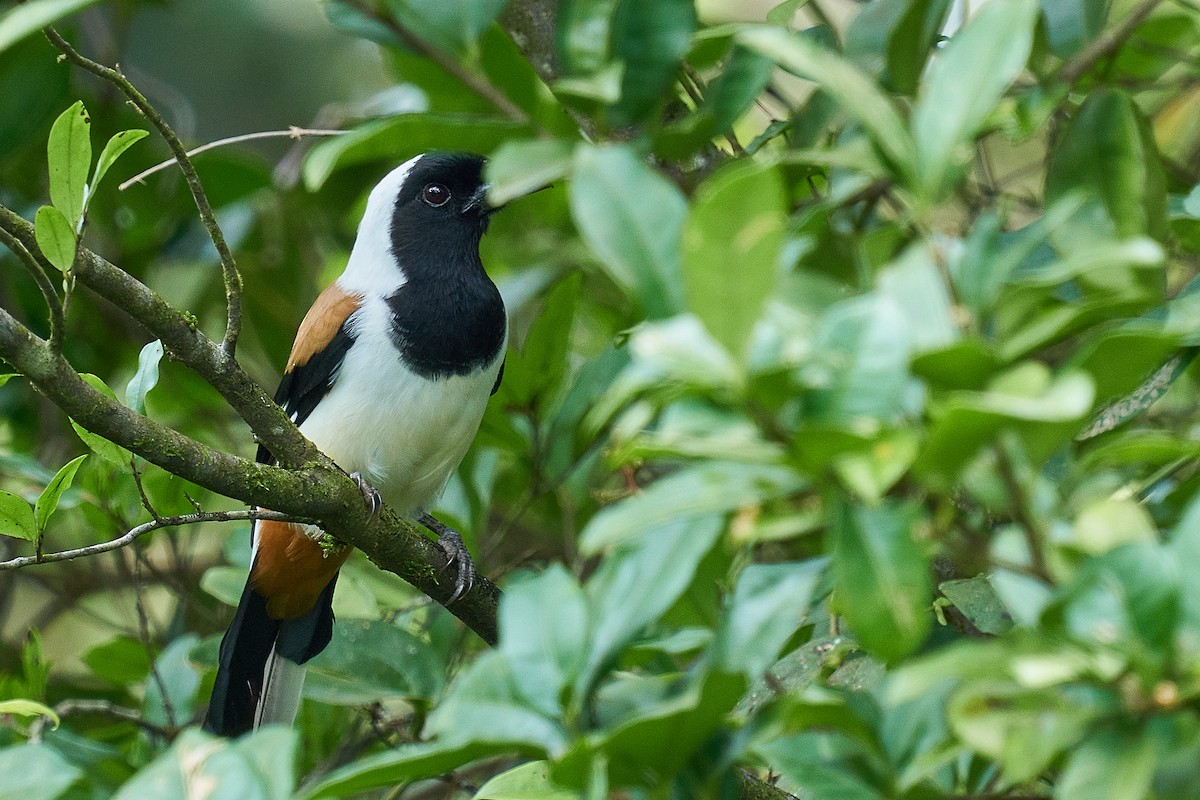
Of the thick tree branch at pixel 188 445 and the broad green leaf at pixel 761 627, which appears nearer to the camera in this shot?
the broad green leaf at pixel 761 627

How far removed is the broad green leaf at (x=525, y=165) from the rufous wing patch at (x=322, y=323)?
2040 mm

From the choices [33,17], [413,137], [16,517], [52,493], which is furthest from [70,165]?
[16,517]

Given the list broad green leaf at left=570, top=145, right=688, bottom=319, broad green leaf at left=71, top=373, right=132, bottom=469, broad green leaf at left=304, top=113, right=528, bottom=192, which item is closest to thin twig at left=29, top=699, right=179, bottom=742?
broad green leaf at left=71, top=373, right=132, bottom=469

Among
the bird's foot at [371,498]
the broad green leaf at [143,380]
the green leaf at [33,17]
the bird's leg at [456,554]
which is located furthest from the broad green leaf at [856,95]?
the bird's leg at [456,554]

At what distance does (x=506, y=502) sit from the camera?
3.87 m

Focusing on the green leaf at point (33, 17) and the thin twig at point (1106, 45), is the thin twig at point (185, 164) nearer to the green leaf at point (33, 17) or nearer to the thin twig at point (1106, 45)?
the green leaf at point (33, 17)

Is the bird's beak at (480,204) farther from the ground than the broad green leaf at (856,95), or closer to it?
closer to it

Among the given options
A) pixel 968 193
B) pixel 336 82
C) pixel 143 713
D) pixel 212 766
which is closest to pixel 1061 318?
pixel 212 766

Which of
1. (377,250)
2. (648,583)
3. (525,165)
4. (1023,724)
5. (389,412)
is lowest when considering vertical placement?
(389,412)

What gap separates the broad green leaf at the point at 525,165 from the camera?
1.36m

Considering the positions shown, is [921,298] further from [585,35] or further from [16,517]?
[16,517]

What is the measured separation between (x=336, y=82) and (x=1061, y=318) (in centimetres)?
623

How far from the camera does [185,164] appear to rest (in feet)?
6.37

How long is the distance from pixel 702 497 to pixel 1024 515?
28cm
